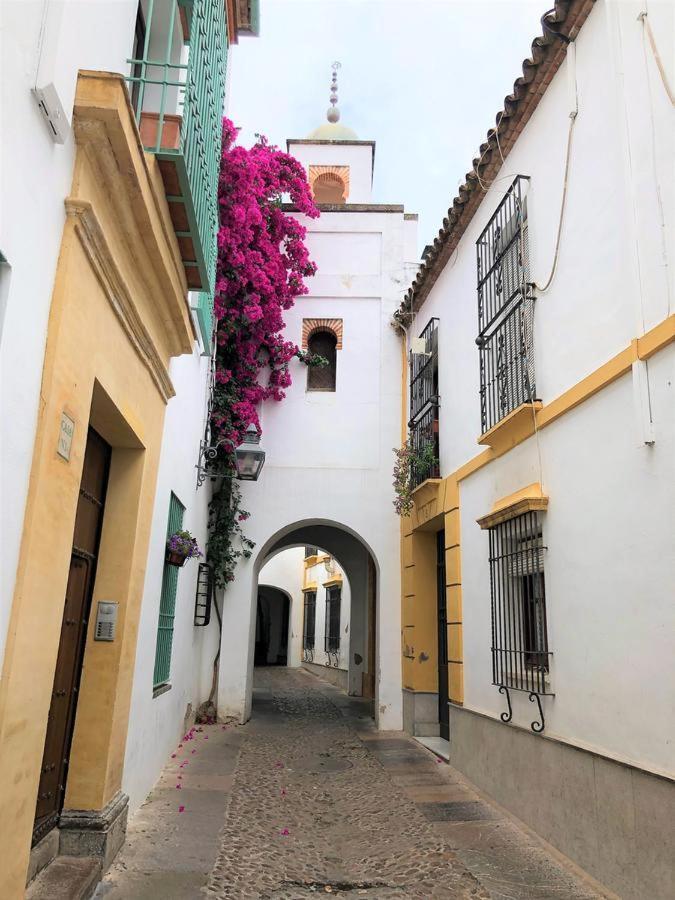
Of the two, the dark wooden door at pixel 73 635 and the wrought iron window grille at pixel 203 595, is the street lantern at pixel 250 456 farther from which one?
the dark wooden door at pixel 73 635

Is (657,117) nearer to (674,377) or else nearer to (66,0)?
(674,377)

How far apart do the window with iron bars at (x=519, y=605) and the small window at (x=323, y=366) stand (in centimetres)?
470

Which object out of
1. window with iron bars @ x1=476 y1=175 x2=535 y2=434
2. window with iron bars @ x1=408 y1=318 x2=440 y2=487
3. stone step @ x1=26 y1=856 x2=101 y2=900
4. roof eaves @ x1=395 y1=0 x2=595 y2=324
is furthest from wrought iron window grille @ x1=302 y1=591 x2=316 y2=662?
stone step @ x1=26 y1=856 x2=101 y2=900

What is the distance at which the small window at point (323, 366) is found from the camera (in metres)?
10.2

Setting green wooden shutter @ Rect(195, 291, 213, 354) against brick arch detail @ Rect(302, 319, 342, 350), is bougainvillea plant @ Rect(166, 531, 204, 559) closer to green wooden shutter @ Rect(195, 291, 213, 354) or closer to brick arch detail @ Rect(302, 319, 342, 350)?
green wooden shutter @ Rect(195, 291, 213, 354)

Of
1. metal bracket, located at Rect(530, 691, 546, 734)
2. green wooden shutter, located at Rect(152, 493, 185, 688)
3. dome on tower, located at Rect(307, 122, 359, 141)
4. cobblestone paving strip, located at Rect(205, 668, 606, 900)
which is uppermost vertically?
dome on tower, located at Rect(307, 122, 359, 141)

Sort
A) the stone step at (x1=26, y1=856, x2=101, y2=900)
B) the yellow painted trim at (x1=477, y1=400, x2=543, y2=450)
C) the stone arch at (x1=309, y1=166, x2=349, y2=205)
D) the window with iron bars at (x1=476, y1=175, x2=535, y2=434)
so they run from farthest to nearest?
the stone arch at (x1=309, y1=166, x2=349, y2=205), the window with iron bars at (x1=476, y1=175, x2=535, y2=434), the yellow painted trim at (x1=477, y1=400, x2=543, y2=450), the stone step at (x1=26, y1=856, x2=101, y2=900)

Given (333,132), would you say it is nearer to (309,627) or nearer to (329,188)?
(329,188)

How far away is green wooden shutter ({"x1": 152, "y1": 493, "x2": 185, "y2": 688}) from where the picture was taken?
233 inches

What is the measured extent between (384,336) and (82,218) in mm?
7678

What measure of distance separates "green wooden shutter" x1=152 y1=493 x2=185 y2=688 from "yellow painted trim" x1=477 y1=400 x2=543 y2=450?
2.82 metres

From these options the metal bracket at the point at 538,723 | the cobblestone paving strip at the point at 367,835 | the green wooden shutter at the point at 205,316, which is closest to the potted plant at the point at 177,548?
the cobblestone paving strip at the point at 367,835

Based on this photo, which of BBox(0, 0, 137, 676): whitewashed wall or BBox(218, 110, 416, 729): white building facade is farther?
BBox(218, 110, 416, 729): white building facade

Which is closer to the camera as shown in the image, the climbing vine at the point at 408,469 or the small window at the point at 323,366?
the climbing vine at the point at 408,469
